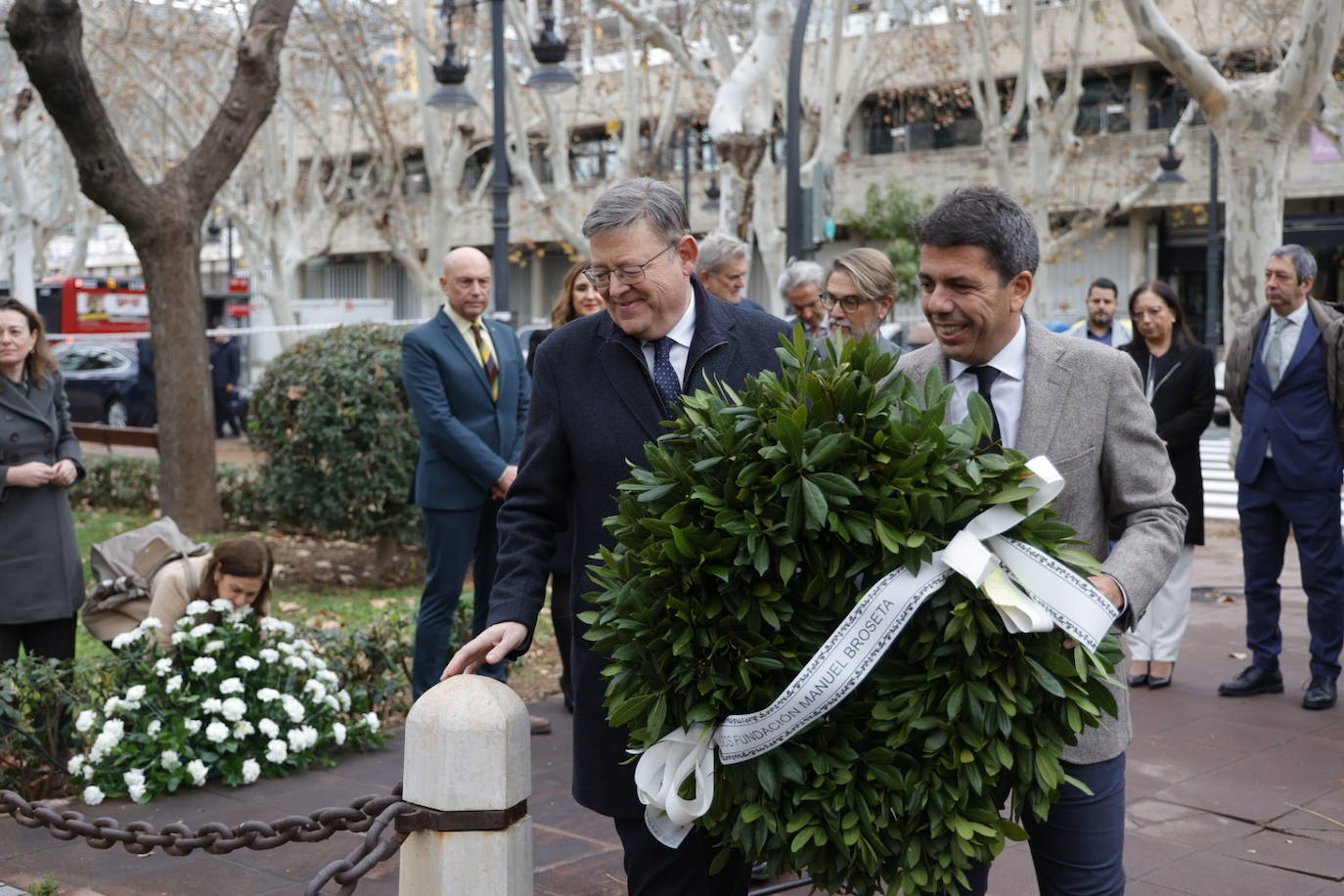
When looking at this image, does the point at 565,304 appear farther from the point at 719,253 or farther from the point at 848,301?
the point at 848,301

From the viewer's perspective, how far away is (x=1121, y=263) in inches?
1471

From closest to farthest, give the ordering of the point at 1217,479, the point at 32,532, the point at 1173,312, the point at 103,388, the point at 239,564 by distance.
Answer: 1. the point at 32,532
2. the point at 239,564
3. the point at 1173,312
4. the point at 1217,479
5. the point at 103,388

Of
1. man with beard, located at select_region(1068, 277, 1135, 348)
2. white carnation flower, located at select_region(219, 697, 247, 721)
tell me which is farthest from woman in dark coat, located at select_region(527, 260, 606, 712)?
man with beard, located at select_region(1068, 277, 1135, 348)

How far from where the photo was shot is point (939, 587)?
2459 millimetres

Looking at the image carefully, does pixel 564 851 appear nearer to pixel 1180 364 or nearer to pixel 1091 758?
pixel 1091 758

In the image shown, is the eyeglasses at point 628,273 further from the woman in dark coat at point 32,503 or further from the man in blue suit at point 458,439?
the woman in dark coat at point 32,503

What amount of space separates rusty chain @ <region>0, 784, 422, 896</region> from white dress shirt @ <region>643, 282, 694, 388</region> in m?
1.11

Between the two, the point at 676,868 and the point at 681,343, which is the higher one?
the point at 681,343

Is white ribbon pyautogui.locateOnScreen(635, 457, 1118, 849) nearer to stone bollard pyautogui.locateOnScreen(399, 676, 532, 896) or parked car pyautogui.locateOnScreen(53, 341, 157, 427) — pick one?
stone bollard pyautogui.locateOnScreen(399, 676, 532, 896)

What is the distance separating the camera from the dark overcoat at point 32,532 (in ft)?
19.4

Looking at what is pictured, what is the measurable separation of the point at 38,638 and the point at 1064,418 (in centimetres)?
477

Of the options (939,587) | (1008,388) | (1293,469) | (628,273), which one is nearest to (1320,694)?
(1293,469)

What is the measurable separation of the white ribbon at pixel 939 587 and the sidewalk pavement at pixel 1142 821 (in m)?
2.31

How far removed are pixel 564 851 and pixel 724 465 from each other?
2.76 meters
